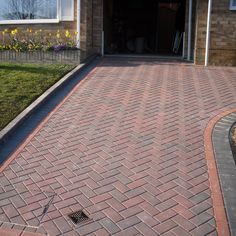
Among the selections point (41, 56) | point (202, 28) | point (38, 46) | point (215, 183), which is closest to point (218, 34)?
point (202, 28)

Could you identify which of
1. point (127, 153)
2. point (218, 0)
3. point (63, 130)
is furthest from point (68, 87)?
point (218, 0)

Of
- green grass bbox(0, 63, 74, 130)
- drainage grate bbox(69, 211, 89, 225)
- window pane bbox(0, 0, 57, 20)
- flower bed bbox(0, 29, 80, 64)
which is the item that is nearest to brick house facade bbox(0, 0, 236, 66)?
flower bed bbox(0, 29, 80, 64)

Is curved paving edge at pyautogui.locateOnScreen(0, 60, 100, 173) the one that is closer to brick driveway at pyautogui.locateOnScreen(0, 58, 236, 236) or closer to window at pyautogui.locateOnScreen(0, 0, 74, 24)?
brick driveway at pyautogui.locateOnScreen(0, 58, 236, 236)

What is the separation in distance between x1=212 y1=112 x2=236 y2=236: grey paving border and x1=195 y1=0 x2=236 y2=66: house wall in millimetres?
4367

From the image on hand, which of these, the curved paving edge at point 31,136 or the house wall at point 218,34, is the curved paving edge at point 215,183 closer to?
the curved paving edge at point 31,136

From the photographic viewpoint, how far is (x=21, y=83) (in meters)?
9.66

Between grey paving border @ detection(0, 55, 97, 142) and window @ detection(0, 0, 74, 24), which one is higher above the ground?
window @ detection(0, 0, 74, 24)

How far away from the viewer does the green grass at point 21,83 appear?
8.11 m

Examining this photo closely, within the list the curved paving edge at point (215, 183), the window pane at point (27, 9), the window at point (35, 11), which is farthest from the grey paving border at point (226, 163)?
Answer: the window pane at point (27, 9)

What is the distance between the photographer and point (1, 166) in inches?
243

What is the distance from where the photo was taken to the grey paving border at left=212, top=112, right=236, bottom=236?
505 cm

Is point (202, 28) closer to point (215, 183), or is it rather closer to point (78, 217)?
point (215, 183)

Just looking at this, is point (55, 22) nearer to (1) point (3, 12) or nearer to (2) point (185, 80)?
(1) point (3, 12)

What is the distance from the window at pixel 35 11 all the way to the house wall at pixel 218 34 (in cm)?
358
